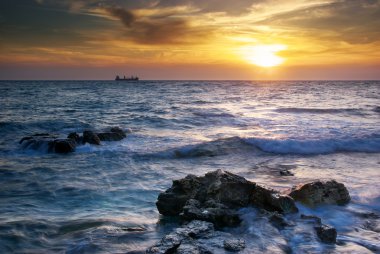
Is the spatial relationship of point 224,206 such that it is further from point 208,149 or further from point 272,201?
point 208,149

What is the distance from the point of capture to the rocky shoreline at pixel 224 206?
5.46m

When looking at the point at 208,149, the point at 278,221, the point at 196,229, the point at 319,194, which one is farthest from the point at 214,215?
the point at 208,149

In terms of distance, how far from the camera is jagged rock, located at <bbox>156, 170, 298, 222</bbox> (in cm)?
711

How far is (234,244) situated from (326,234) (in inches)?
67.8

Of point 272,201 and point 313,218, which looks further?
point 272,201

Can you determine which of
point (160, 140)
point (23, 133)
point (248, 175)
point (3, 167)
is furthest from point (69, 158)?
point (23, 133)

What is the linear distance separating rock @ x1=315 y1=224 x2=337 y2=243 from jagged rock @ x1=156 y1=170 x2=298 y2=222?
1.01 metres

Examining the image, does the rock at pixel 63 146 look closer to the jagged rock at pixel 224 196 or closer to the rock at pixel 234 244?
the jagged rock at pixel 224 196

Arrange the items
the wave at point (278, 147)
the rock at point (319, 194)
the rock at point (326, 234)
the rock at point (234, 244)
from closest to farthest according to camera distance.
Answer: the rock at point (234, 244), the rock at point (326, 234), the rock at point (319, 194), the wave at point (278, 147)

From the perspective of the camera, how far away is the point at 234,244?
5.48 m

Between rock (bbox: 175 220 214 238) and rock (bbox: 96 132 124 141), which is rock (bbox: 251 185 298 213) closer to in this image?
rock (bbox: 175 220 214 238)

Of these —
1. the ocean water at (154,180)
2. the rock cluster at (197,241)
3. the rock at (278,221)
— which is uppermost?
the rock cluster at (197,241)

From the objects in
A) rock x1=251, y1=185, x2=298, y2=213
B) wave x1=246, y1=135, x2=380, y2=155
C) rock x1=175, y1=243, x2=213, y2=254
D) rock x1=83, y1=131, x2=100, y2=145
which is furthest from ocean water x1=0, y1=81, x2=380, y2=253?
rock x1=175, y1=243, x2=213, y2=254

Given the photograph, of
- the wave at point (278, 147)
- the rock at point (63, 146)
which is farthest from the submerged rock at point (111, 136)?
the wave at point (278, 147)
